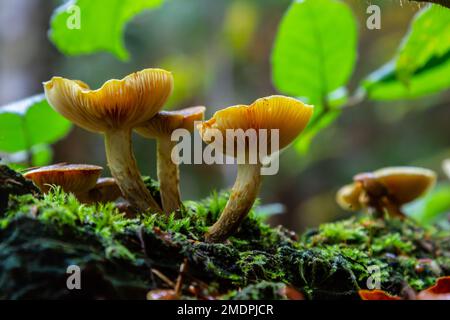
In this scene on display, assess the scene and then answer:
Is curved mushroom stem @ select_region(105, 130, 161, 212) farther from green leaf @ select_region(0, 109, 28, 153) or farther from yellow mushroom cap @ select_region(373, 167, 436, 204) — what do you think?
yellow mushroom cap @ select_region(373, 167, 436, 204)

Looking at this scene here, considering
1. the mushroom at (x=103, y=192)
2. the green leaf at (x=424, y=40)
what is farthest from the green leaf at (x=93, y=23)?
the green leaf at (x=424, y=40)

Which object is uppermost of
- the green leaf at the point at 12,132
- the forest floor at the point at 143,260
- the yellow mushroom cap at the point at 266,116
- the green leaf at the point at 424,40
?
the green leaf at the point at 424,40

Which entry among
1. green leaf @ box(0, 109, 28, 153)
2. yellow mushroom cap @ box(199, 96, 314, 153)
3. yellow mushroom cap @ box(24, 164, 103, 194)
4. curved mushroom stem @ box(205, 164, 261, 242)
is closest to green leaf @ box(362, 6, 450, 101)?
yellow mushroom cap @ box(199, 96, 314, 153)

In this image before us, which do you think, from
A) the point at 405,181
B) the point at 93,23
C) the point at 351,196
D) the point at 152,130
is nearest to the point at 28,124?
the point at 93,23

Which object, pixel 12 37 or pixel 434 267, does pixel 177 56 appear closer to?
pixel 12 37

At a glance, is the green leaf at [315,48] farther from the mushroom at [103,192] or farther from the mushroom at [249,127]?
the mushroom at [103,192]

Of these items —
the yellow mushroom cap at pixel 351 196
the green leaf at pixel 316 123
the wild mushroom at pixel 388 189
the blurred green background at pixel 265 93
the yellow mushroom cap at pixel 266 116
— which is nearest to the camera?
the yellow mushroom cap at pixel 266 116
